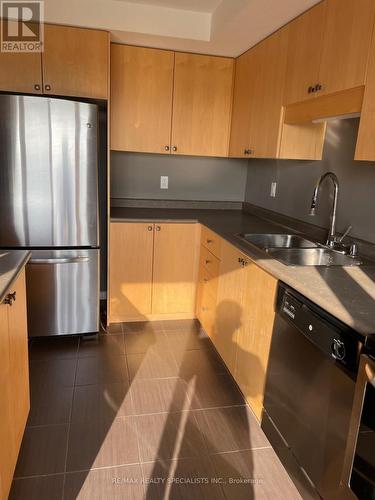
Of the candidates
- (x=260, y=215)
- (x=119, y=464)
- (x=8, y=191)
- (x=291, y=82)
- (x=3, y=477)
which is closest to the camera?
(x=3, y=477)

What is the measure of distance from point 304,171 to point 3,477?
93.1 inches

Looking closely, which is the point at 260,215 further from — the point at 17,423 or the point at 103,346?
the point at 17,423

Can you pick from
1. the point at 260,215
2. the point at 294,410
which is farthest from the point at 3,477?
the point at 260,215

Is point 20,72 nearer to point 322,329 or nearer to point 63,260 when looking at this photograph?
point 63,260

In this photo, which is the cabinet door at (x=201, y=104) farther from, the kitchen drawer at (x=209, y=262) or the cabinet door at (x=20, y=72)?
the cabinet door at (x=20, y=72)

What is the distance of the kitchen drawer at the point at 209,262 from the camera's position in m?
2.61

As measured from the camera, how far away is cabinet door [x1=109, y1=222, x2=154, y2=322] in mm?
2906

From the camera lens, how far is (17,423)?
161 cm

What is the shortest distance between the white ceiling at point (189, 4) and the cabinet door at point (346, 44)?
929 millimetres

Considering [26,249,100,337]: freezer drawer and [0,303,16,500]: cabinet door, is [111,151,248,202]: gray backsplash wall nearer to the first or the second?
[26,249,100,337]: freezer drawer

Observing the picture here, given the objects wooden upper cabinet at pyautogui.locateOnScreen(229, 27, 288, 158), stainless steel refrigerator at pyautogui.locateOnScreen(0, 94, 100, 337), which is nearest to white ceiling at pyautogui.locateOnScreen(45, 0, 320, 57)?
wooden upper cabinet at pyautogui.locateOnScreen(229, 27, 288, 158)

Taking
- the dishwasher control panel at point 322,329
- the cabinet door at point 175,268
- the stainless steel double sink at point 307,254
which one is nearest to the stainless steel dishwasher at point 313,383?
the dishwasher control panel at point 322,329

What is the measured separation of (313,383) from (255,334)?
0.55 m

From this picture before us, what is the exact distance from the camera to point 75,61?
2582mm
